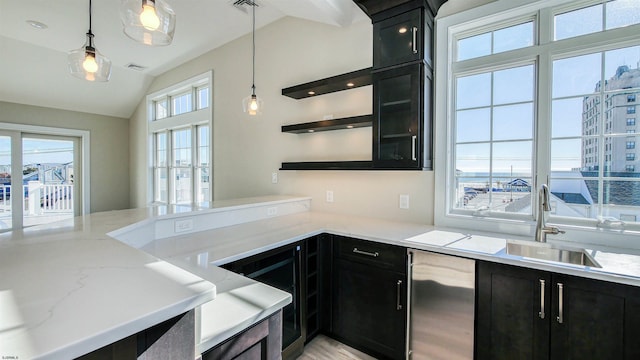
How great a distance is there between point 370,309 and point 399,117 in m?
1.51

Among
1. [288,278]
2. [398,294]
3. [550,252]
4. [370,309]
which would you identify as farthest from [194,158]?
[550,252]

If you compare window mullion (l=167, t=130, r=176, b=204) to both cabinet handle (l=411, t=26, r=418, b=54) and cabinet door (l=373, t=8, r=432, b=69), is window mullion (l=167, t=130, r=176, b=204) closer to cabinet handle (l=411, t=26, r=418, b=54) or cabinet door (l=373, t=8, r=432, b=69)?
cabinet door (l=373, t=8, r=432, b=69)

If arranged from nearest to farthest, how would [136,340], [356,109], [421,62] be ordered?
[136,340], [421,62], [356,109]

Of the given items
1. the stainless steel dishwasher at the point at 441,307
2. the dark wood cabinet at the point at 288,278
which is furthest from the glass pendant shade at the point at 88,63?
the stainless steel dishwasher at the point at 441,307

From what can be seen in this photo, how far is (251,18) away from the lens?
3408mm

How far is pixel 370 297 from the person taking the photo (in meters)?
2.02

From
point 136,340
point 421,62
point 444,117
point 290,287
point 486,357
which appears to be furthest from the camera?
point 444,117

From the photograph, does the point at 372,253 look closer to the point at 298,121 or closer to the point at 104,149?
the point at 298,121

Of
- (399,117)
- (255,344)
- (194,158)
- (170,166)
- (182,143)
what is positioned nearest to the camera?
(255,344)

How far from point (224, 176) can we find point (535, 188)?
3.66m

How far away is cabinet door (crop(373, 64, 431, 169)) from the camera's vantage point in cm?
215

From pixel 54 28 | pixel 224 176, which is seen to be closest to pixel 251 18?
pixel 224 176

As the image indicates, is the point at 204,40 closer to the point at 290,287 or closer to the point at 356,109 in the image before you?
the point at 356,109

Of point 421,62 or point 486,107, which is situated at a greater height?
point 421,62
